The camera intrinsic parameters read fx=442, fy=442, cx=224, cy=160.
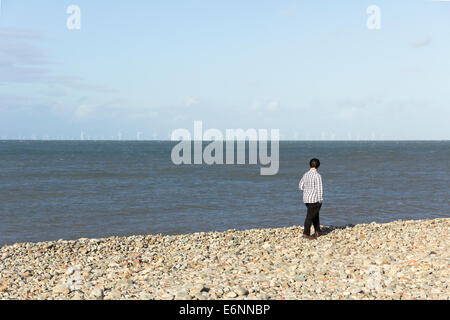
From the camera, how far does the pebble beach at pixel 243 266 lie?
7.02 m

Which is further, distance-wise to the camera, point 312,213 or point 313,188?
point 312,213

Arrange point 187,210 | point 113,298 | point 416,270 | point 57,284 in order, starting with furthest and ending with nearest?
point 187,210 → point 57,284 → point 416,270 → point 113,298

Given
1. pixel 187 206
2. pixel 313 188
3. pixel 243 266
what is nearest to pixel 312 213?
pixel 313 188

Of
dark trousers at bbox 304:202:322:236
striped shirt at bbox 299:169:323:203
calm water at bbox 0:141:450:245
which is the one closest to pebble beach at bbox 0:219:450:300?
dark trousers at bbox 304:202:322:236

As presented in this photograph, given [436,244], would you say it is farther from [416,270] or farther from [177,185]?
[177,185]

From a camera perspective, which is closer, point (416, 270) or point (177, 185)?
point (416, 270)

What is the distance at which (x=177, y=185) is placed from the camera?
3256cm

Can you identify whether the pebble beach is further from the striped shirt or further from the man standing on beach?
the striped shirt

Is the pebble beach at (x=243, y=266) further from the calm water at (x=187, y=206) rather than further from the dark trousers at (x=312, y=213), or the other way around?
the calm water at (x=187, y=206)

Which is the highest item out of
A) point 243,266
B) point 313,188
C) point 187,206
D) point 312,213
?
point 313,188

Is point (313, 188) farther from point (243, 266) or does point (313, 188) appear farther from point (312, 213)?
point (243, 266)

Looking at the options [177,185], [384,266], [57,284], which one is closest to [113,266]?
[57,284]

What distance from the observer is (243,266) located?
899 centimetres
